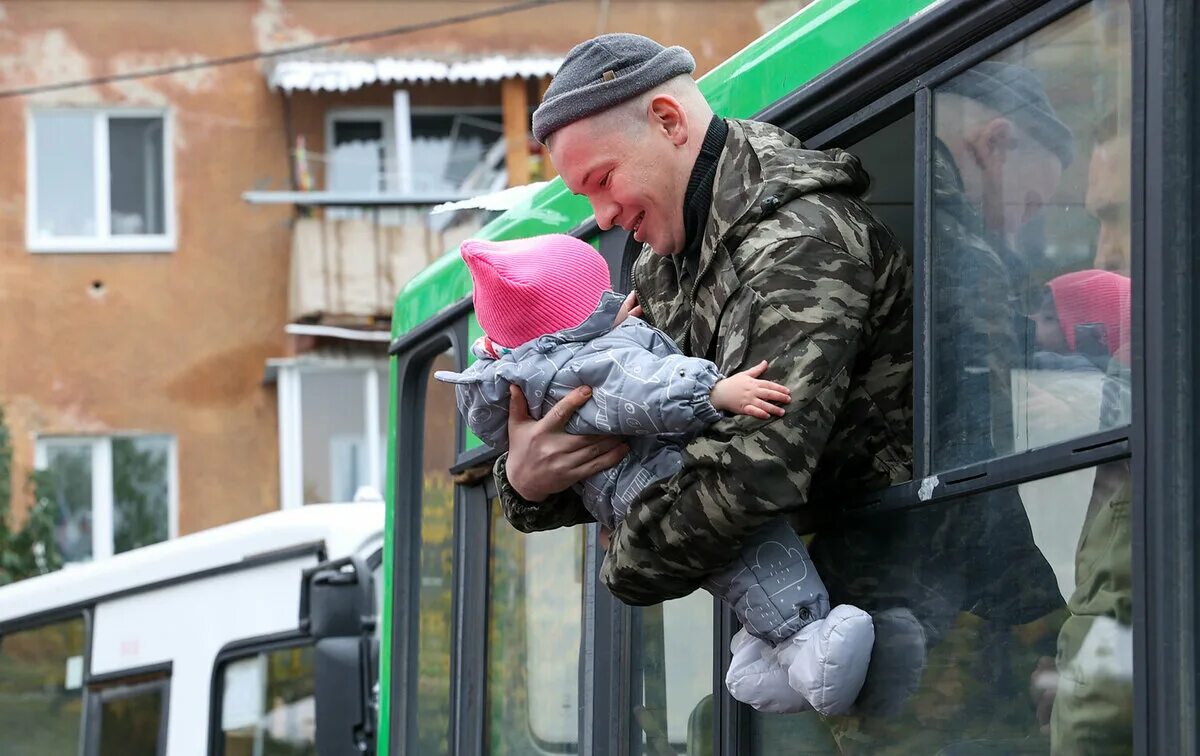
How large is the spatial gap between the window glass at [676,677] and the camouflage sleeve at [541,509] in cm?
33

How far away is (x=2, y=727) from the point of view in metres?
8.13

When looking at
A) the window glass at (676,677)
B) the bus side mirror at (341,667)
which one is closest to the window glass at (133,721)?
the bus side mirror at (341,667)

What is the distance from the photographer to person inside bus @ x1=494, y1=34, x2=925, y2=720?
2387 mm

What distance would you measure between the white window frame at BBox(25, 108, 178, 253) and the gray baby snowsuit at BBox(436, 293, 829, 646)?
16.8 metres

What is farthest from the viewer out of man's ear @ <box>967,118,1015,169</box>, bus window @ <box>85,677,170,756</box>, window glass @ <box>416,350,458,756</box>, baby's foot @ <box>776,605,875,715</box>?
bus window @ <box>85,677,170,756</box>

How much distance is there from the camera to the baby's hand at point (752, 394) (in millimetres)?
2352

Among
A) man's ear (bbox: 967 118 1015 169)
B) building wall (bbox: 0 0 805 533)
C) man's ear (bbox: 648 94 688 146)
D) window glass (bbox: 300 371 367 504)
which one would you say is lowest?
man's ear (bbox: 967 118 1015 169)

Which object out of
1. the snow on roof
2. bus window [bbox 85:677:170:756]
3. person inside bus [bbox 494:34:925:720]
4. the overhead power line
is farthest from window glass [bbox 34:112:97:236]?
person inside bus [bbox 494:34:925:720]

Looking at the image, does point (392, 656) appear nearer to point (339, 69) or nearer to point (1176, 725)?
point (1176, 725)

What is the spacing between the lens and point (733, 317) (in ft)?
8.15

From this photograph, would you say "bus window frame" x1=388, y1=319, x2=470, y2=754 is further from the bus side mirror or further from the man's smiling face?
the man's smiling face

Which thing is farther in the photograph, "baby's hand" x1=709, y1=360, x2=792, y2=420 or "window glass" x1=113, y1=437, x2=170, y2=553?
"window glass" x1=113, y1=437, x2=170, y2=553

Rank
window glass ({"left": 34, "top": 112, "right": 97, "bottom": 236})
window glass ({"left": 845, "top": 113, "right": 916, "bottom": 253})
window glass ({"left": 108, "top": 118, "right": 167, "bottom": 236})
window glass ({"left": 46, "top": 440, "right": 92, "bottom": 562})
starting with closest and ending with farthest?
1. window glass ({"left": 845, "top": 113, "right": 916, "bottom": 253})
2. window glass ({"left": 46, "top": 440, "right": 92, "bottom": 562})
3. window glass ({"left": 34, "top": 112, "right": 97, "bottom": 236})
4. window glass ({"left": 108, "top": 118, "right": 167, "bottom": 236})

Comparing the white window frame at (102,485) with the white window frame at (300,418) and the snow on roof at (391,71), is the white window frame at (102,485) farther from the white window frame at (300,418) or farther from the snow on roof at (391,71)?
the snow on roof at (391,71)
